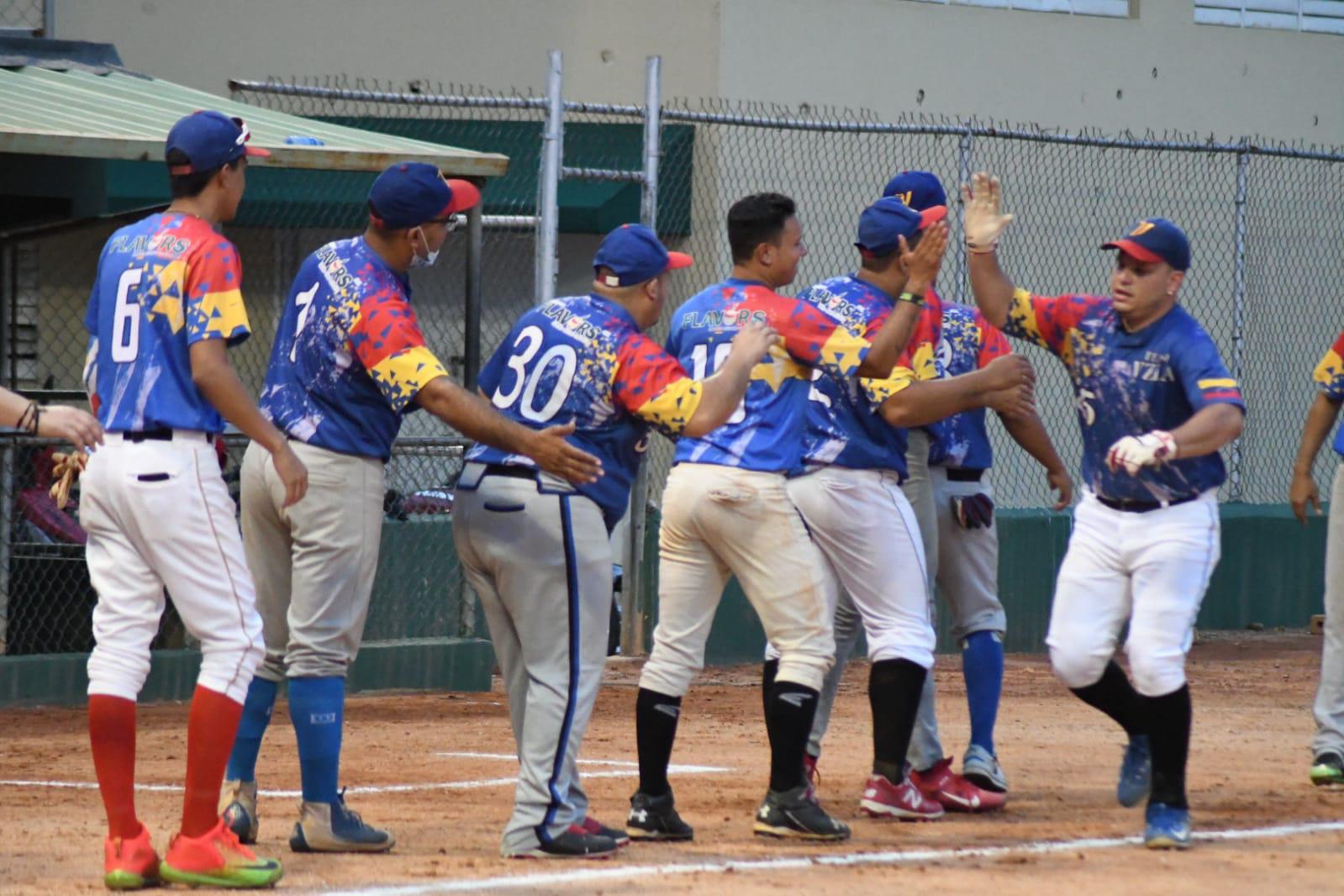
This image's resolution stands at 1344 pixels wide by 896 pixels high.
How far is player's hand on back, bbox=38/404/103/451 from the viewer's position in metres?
5.00

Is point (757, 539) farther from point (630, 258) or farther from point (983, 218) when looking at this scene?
point (983, 218)

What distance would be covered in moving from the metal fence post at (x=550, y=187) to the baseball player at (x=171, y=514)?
5.49 m

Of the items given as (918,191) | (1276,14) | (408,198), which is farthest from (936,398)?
(1276,14)

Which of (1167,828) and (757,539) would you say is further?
(757,539)

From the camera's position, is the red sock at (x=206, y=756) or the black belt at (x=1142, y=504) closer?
the red sock at (x=206, y=756)

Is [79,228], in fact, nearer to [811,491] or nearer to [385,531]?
[385,531]

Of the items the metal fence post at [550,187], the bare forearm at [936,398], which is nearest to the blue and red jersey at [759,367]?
the bare forearm at [936,398]

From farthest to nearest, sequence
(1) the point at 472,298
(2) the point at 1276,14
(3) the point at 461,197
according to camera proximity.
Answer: (2) the point at 1276,14
(1) the point at 472,298
(3) the point at 461,197

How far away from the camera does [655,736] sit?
622cm

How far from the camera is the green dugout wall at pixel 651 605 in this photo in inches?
401

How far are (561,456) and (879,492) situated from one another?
140 cm

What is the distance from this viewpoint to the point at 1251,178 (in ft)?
58.8

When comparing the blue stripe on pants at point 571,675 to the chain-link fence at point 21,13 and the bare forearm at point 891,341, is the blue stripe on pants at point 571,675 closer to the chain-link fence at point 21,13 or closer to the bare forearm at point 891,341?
the bare forearm at point 891,341

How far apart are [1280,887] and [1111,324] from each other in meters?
1.83
